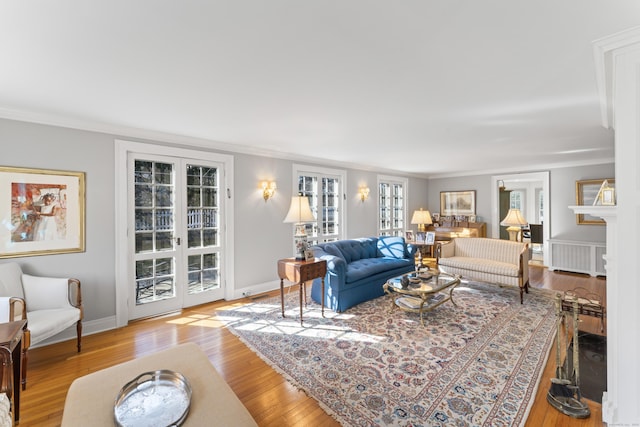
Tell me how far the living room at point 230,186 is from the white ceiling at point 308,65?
138 mm

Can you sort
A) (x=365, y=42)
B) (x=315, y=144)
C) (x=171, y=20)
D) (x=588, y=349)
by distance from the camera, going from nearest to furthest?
1. (x=171, y=20)
2. (x=365, y=42)
3. (x=588, y=349)
4. (x=315, y=144)

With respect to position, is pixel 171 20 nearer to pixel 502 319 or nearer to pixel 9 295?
pixel 9 295

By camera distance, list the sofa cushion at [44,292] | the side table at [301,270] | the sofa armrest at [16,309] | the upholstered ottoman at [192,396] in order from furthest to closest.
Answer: the side table at [301,270] < the sofa cushion at [44,292] < the sofa armrest at [16,309] < the upholstered ottoman at [192,396]

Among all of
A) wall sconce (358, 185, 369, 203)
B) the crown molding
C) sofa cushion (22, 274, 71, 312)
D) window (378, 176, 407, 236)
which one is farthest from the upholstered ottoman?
window (378, 176, 407, 236)

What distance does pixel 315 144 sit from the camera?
4180 millimetres

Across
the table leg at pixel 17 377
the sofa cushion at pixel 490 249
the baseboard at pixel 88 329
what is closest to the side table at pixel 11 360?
the table leg at pixel 17 377

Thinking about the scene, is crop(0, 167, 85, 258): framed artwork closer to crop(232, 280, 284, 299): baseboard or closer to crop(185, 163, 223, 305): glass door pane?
crop(185, 163, 223, 305): glass door pane

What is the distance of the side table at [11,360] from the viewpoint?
5.54 feet

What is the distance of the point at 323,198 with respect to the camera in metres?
5.59

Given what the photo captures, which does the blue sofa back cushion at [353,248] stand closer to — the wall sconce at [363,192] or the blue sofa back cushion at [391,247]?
the blue sofa back cushion at [391,247]

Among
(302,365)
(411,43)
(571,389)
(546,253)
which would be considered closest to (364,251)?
(302,365)

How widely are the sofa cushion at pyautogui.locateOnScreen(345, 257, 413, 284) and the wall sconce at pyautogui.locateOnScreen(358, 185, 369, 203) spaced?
71.7 inches

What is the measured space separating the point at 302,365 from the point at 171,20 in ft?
8.66

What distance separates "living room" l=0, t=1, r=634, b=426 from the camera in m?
2.91
